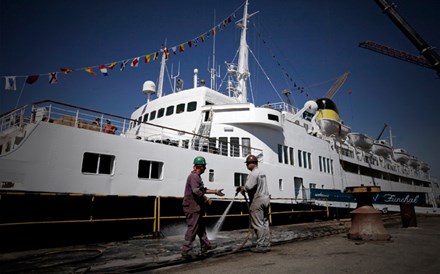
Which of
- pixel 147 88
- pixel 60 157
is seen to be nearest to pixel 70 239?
pixel 60 157

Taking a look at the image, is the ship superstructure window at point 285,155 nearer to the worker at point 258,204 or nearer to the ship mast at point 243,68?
the ship mast at point 243,68

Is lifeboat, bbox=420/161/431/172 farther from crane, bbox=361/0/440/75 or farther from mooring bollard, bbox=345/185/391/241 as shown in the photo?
mooring bollard, bbox=345/185/391/241

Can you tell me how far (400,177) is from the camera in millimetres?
37250

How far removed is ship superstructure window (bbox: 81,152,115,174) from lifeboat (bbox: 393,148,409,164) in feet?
148

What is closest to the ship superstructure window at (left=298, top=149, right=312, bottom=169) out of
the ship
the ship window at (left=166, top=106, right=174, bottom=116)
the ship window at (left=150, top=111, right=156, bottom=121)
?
the ship

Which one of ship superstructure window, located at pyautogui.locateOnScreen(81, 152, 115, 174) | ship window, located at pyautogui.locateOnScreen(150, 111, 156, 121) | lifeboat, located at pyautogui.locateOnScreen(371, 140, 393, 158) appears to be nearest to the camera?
ship superstructure window, located at pyautogui.locateOnScreen(81, 152, 115, 174)

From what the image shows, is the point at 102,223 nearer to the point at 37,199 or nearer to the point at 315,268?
the point at 37,199

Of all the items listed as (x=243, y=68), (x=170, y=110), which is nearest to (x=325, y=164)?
(x=243, y=68)

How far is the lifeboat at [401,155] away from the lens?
40.6 m

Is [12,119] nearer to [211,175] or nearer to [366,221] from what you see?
[211,175]

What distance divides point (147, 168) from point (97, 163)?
1.82 m

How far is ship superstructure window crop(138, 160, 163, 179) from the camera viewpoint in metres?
9.23

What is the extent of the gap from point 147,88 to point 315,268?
16782 millimetres

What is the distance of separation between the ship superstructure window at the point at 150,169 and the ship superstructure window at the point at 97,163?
1131 millimetres
